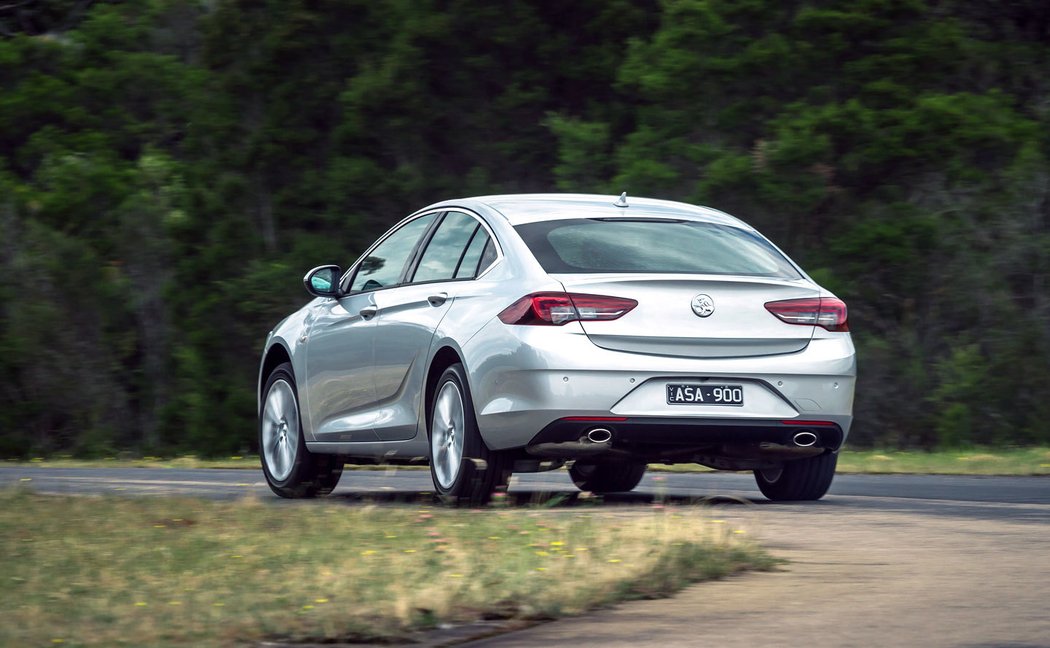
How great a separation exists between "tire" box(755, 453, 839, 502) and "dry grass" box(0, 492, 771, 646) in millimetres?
1979

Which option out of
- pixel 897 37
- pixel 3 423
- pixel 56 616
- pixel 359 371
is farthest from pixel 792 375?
pixel 3 423

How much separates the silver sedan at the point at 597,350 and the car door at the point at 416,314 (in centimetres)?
1

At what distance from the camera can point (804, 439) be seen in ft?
31.2

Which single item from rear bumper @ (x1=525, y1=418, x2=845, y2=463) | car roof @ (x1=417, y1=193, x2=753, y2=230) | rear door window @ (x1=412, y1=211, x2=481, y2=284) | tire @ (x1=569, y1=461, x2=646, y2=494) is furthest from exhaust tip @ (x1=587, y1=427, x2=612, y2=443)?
tire @ (x1=569, y1=461, x2=646, y2=494)

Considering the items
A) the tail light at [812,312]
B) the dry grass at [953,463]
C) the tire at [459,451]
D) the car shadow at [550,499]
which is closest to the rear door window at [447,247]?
the tire at [459,451]

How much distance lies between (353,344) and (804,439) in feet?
8.91

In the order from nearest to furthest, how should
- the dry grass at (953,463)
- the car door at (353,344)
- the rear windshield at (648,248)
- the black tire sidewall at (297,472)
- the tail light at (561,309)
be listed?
the tail light at (561,309)
the rear windshield at (648,248)
the car door at (353,344)
the black tire sidewall at (297,472)
the dry grass at (953,463)

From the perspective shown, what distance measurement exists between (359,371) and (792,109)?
1383 centimetres

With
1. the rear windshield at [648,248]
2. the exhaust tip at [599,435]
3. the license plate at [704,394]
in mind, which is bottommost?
the exhaust tip at [599,435]

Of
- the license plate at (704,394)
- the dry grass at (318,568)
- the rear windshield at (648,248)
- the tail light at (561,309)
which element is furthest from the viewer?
the rear windshield at (648,248)

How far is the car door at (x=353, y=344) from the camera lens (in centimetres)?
1065

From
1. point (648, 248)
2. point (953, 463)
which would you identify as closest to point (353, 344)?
point (648, 248)

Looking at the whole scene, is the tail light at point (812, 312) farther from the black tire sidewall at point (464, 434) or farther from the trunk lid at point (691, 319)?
the black tire sidewall at point (464, 434)

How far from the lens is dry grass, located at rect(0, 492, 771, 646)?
5523 millimetres
